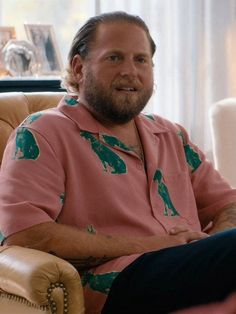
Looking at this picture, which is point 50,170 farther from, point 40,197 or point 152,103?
point 152,103

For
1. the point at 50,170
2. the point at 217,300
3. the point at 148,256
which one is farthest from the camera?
the point at 50,170

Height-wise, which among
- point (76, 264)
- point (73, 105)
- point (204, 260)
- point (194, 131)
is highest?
point (73, 105)

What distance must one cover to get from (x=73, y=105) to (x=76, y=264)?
0.50 meters

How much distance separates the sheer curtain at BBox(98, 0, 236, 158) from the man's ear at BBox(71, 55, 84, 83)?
1491mm

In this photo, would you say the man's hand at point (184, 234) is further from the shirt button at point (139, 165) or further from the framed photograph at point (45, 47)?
the framed photograph at point (45, 47)

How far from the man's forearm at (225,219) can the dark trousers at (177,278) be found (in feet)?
1.41

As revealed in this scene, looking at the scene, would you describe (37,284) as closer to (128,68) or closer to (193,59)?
(128,68)

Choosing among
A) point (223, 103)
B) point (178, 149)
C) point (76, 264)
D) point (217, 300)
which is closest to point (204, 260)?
point (217, 300)

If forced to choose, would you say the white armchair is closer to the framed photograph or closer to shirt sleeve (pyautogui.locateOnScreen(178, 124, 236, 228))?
shirt sleeve (pyautogui.locateOnScreen(178, 124, 236, 228))

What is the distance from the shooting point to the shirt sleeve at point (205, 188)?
221 cm

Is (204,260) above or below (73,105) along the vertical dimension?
below

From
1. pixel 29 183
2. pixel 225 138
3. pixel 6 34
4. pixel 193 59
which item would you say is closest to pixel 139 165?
pixel 29 183

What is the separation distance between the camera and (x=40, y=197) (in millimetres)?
1829

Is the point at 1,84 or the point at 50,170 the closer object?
the point at 50,170
